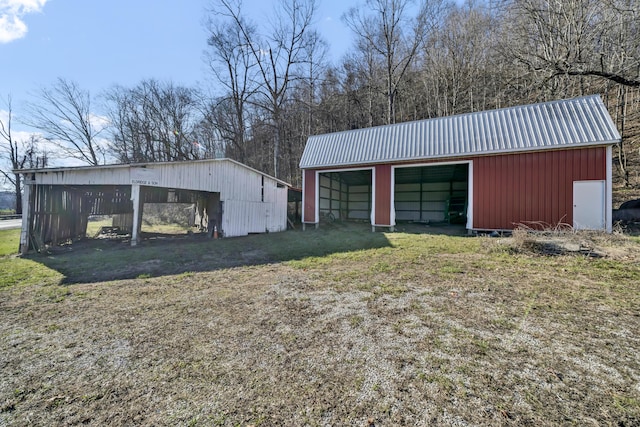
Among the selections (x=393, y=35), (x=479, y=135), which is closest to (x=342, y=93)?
(x=393, y=35)

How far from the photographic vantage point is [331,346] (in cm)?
265

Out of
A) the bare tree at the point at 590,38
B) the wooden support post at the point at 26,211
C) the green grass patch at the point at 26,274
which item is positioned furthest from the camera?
the wooden support post at the point at 26,211

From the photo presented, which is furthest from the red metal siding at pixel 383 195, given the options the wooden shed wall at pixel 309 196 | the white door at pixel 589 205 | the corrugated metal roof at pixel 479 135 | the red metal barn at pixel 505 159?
the white door at pixel 589 205

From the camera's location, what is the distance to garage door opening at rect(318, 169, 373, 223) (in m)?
15.1

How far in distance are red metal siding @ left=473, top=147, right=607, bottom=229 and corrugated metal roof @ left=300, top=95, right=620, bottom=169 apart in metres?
0.42

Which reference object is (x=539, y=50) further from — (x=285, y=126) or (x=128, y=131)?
(x=128, y=131)

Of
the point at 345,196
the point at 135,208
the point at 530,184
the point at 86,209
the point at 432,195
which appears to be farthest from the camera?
the point at 345,196

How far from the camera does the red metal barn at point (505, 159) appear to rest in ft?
27.9

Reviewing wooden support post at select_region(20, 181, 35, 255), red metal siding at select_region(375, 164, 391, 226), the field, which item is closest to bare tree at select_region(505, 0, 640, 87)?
red metal siding at select_region(375, 164, 391, 226)

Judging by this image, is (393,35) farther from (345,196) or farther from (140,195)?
(140,195)

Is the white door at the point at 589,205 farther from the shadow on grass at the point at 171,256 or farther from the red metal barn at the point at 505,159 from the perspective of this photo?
the shadow on grass at the point at 171,256

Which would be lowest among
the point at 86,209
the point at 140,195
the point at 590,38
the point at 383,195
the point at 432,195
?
the point at 86,209

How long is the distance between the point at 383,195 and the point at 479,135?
436cm

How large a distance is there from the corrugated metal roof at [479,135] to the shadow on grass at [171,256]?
14.8 ft
